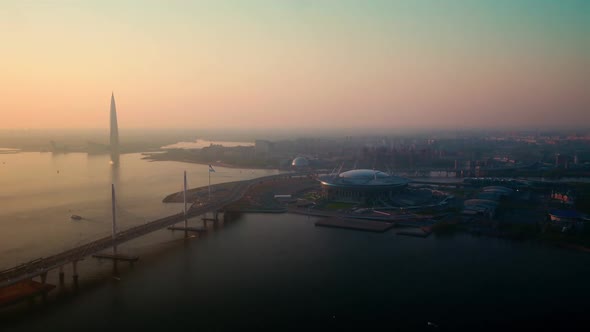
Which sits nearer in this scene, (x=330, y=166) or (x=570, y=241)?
(x=570, y=241)

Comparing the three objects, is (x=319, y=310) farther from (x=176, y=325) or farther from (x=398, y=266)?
(x=398, y=266)

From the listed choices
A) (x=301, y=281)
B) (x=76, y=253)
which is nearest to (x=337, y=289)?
(x=301, y=281)

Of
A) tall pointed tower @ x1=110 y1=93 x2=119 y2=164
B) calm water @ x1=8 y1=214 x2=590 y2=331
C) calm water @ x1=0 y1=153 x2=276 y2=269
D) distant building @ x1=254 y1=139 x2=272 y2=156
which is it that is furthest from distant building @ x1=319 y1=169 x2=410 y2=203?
distant building @ x1=254 y1=139 x2=272 y2=156

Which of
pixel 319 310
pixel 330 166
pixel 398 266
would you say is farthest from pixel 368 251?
pixel 330 166

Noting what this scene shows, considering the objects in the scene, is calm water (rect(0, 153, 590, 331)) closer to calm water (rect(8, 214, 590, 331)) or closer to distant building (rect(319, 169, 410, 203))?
calm water (rect(8, 214, 590, 331))

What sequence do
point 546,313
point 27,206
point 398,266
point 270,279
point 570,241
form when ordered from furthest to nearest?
point 27,206, point 570,241, point 398,266, point 270,279, point 546,313

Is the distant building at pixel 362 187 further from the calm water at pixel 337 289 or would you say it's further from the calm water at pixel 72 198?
the calm water at pixel 72 198

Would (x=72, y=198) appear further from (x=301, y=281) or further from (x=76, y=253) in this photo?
(x=301, y=281)
